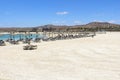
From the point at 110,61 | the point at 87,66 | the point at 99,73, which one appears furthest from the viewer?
the point at 110,61

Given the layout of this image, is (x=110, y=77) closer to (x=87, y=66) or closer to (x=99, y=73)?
(x=99, y=73)

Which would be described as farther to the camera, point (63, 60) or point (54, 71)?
point (63, 60)

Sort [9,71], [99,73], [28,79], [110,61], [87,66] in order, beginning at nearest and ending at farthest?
1. [28,79]
2. [99,73]
3. [9,71]
4. [87,66]
5. [110,61]

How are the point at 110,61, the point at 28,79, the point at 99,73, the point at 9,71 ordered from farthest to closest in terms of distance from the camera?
the point at 110,61
the point at 9,71
the point at 99,73
the point at 28,79

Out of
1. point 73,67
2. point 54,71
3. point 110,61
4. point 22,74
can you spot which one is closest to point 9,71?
point 22,74

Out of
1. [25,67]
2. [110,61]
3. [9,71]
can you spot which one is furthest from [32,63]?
[110,61]

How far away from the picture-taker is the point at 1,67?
20016 millimetres

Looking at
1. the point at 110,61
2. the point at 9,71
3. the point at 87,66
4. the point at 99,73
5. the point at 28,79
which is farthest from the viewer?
the point at 110,61

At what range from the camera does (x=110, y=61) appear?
21.6 meters

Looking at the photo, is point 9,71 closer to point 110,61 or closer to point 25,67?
point 25,67

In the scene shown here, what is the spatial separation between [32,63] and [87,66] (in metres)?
4.41

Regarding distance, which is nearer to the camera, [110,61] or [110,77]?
[110,77]

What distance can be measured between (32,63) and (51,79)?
611 cm

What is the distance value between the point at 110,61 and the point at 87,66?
8.90 ft
